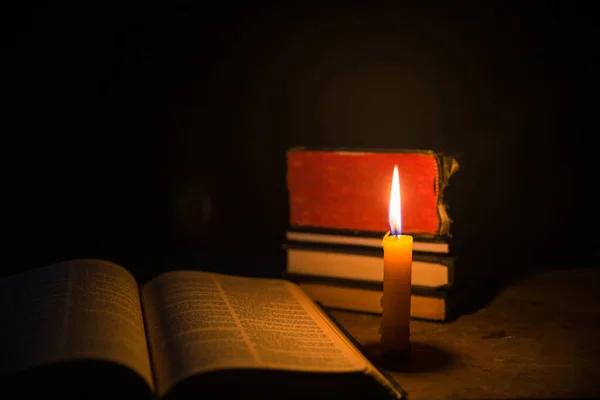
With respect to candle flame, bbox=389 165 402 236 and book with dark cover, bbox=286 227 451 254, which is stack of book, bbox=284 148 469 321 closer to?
book with dark cover, bbox=286 227 451 254

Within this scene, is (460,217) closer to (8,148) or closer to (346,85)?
(346,85)

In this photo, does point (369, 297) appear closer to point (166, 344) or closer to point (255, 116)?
point (166, 344)

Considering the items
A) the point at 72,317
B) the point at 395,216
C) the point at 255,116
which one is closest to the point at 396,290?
the point at 395,216

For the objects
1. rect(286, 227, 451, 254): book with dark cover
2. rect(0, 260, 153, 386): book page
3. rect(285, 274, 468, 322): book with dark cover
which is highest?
rect(286, 227, 451, 254): book with dark cover

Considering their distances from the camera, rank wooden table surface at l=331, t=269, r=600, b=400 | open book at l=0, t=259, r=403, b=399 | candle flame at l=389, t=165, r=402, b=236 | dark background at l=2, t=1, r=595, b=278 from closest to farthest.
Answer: open book at l=0, t=259, r=403, b=399 < wooden table surface at l=331, t=269, r=600, b=400 < candle flame at l=389, t=165, r=402, b=236 < dark background at l=2, t=1, r=595, b=278

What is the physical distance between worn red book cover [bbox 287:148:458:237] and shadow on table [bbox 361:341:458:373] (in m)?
0.22

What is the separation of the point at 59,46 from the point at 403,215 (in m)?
0.88

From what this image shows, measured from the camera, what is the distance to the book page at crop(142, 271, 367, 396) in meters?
0.79

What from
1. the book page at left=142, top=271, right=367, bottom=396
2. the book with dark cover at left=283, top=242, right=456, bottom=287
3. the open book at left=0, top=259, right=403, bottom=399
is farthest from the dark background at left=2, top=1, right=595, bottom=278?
the open book at left=0, top=259, right=403, bottom=399

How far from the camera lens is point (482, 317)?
1182 millimetres

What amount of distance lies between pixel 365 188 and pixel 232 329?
1.36ft

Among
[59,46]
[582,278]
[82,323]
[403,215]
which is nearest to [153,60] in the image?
[59,46]

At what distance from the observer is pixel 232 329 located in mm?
909

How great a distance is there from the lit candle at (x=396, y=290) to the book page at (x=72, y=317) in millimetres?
320
